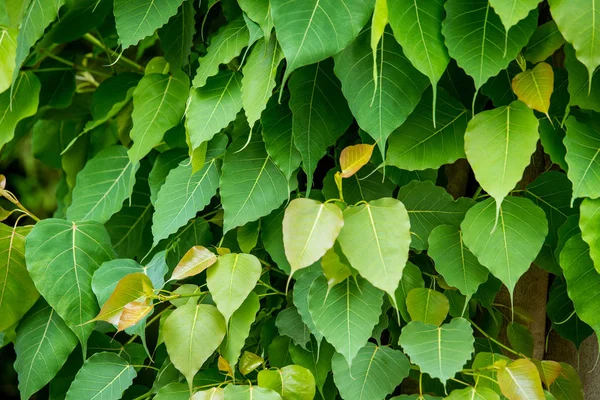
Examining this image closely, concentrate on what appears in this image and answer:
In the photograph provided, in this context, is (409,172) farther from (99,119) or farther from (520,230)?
(99,119)

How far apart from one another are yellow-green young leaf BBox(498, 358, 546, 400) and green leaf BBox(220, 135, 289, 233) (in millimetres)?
438

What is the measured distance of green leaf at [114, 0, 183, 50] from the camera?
3.96 ft

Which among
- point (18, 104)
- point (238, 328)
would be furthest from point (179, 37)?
point (238, 328)

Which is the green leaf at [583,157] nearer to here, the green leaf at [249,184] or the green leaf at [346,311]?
the green leaf at [346,311]

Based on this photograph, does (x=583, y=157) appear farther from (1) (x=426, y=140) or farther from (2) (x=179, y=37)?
(2) (x=179, y=37)

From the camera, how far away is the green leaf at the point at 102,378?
1216mm

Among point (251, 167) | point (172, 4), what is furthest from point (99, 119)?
point (251, 167)

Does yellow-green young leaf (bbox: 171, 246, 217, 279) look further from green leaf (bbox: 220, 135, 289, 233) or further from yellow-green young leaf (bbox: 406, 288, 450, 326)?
yellow-green young leaf (bbox: 406, 288, 450, 326)

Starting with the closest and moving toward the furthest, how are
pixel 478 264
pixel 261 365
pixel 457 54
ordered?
pixel 457 54 < pixel 478 264 < pixel 261 365

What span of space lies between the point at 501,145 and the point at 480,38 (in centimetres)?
16

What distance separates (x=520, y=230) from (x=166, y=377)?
2.17 feet

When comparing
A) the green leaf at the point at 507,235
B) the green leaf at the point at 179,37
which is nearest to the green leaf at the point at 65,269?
the green leaf at the point at 179,37

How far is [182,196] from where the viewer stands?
3.96 ft

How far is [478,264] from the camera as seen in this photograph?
1089 millimetres
